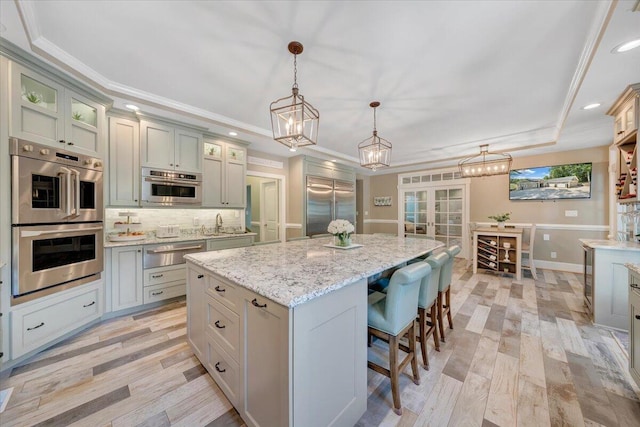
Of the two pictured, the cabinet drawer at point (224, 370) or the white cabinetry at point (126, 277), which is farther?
the white cabinetry at point (126, 277)

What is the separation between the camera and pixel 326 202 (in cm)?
548

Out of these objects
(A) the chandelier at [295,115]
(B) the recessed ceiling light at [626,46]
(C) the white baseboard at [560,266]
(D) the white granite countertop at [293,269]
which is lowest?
(C) the white baseboard at [560,266]

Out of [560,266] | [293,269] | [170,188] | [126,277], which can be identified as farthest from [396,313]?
[560,266]

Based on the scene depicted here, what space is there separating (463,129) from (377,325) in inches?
145

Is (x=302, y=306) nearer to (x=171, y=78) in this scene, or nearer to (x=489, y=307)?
(x=171, y=78)

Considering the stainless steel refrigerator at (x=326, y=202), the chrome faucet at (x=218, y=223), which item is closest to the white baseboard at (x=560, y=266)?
the stainless steel refrigerator at (x=326, y=202)

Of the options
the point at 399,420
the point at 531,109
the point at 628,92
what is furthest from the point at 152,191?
the point at 628,92

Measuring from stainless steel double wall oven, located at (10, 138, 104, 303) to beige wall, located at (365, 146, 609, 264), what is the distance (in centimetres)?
704

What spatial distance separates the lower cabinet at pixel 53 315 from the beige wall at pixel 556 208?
7.08 metres

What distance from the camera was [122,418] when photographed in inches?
57.9

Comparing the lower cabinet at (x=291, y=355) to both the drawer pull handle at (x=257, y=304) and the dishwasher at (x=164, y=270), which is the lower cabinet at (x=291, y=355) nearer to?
the drawer pull handle at (x=257, y=304)

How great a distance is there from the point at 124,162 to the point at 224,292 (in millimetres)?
2566

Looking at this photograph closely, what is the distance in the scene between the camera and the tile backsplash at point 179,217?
3.14 meters

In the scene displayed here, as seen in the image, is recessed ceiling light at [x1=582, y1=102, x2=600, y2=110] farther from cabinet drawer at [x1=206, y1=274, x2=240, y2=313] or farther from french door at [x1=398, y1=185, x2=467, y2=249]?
cabinet drawer at [x1=206, y1=274, x2=240, y2=313]
